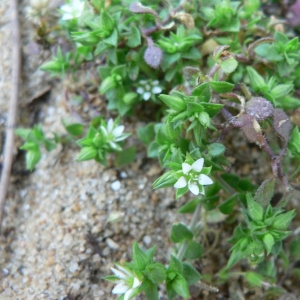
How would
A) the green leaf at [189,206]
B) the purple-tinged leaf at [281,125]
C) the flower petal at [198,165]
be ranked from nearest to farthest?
1. the flower petal at [198,165]
2. the purple-tinged leaf at [281,125]
3. the green leaf at [189,206]

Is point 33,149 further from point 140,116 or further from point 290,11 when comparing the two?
point 290,11

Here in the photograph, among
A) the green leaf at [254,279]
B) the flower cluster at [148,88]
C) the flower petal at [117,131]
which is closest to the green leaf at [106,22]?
the flower cluster at [148,88]

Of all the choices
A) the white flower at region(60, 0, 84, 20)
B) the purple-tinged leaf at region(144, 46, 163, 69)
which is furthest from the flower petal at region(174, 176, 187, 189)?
the white flower at region(60, 0, 84, 20)

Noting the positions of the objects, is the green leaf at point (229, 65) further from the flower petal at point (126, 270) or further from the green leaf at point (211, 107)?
the flower petal at point (126, 270)

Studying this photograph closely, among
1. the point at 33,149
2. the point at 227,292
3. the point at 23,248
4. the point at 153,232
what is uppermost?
the point at 33,149

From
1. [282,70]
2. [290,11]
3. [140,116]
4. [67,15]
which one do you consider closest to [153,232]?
A: [140,116]

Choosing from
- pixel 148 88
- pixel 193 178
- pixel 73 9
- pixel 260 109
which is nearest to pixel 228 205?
pixel 193 178

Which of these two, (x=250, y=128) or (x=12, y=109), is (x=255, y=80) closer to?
(x=250, y=128)

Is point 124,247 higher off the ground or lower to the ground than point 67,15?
lower
